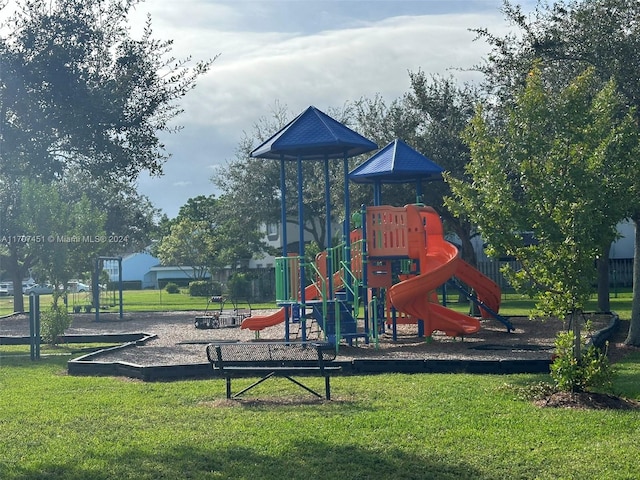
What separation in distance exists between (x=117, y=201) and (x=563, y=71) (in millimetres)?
28149

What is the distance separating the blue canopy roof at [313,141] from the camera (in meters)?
16.0

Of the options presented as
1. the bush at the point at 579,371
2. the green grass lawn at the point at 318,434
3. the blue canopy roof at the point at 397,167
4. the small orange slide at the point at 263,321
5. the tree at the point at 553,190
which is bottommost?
the green grass lawn at the point at 318,434

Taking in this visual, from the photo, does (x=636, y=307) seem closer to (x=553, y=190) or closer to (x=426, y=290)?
(x=426, y=290)

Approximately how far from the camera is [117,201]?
41656 mm

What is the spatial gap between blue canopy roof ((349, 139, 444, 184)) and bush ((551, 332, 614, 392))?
31.5 feet

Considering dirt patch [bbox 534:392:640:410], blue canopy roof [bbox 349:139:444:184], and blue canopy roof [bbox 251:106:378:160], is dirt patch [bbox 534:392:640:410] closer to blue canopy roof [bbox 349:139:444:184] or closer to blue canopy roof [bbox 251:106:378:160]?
blue canopy roof [bbox 251:106:378:160]

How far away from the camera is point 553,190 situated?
10188 millimetres

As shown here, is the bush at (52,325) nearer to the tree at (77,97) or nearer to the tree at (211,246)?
the tree at (77,97)

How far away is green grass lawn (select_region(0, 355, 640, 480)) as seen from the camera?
7.04 metres

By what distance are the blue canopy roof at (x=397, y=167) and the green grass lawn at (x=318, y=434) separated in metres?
8.29

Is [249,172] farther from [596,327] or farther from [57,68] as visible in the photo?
[57,68]

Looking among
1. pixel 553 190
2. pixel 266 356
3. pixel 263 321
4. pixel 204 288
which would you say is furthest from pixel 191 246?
pixel 553 190

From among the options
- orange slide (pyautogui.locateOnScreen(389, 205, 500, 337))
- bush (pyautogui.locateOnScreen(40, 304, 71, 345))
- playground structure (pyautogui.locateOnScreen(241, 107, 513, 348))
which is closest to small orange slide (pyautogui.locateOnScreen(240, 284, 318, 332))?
playground structure (pyautogui.locateOnScreen(241, 107, 513, 348))

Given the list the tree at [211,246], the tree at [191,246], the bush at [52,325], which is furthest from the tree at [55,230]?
the tree at [191,246]
